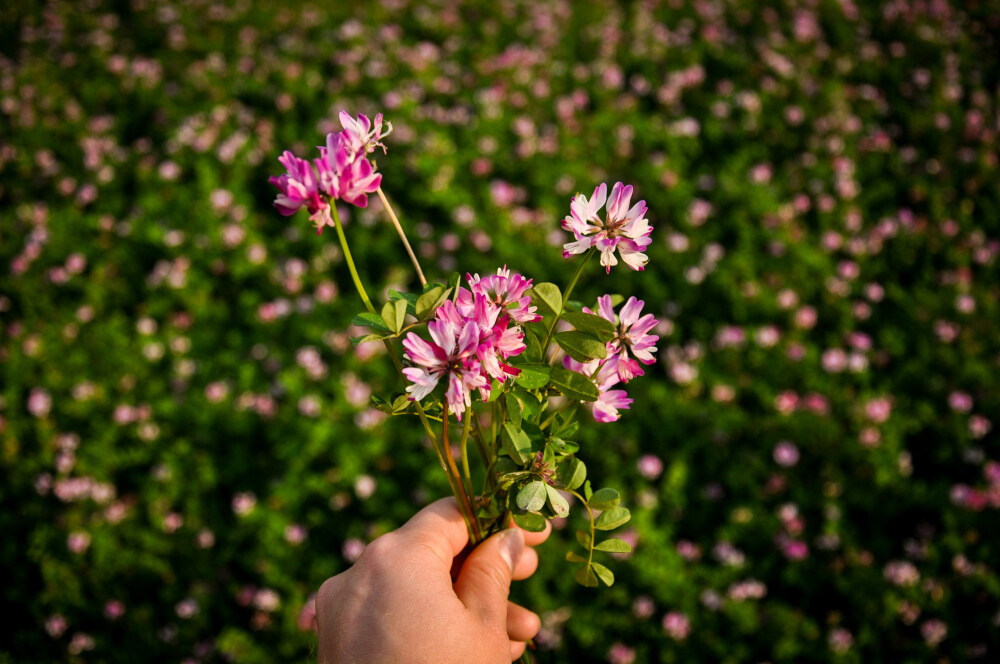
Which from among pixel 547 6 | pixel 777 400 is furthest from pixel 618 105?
pixel 777 400

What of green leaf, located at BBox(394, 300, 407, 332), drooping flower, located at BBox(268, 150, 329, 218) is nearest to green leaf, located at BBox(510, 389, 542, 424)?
green leaf, located at BBox(394, 300, 407, 332)

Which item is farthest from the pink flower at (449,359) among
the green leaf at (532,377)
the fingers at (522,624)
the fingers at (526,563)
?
the fingers at (522,624)

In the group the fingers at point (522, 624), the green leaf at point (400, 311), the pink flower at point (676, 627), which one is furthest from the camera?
the pink flower at point (676, 627)

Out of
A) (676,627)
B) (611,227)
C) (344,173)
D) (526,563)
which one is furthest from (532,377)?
(676,627)

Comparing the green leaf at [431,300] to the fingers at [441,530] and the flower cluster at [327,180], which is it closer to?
the flower cluster at [327,180]

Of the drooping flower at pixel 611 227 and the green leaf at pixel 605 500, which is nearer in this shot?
the drooping flower at pixel 611 227

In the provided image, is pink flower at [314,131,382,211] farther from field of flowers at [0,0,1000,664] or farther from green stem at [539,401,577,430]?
field of flowers at [0,0,1000,664]

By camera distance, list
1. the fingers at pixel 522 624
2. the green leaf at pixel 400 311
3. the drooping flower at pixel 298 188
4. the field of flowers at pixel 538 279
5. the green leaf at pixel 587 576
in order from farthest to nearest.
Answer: the field of flowers at pixel 538 279 < the fingers at pixel 522 624 < the green leaf at pixel 587 576 < the green leaf at pixel 400 311 < the drooping flower at pixel 298 188
